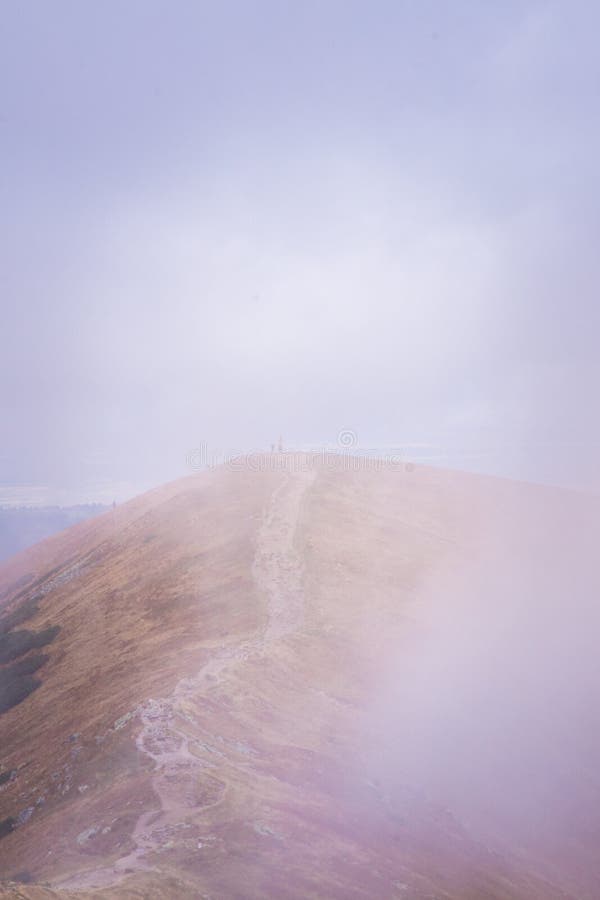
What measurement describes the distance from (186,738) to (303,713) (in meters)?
4.59

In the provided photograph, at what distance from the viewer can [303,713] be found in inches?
784

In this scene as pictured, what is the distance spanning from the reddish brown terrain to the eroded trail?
0.07m

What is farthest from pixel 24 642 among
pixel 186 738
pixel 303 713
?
pixel 186 738

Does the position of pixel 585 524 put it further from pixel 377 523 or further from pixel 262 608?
pixel 262 608

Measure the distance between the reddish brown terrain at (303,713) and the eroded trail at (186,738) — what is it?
7cm

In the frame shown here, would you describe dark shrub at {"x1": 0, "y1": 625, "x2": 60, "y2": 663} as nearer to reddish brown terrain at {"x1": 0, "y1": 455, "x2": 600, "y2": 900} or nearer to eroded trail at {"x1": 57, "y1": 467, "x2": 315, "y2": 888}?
reddish brown terrain at {"x1": 0, "y1": 455, "x2": 600, "y2": 900}

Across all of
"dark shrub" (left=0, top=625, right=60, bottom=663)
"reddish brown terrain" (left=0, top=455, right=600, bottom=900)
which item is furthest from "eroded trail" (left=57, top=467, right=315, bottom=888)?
"dark shrub" (left=0, top=625, right=60, bottom=663)

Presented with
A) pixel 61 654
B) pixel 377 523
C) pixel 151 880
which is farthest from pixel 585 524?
pixel 151 880

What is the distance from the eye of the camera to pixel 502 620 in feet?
109

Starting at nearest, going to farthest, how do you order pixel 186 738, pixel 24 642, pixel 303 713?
pixel 186 738, pixel 303 713, pixel 24 642

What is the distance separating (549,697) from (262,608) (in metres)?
13.5

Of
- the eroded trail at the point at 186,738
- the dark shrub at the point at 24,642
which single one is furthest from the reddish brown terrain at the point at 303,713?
the dark shrub at the point at 24,642

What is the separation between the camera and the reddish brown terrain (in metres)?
12.9

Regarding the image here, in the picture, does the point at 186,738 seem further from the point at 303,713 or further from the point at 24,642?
the point at 24,642
